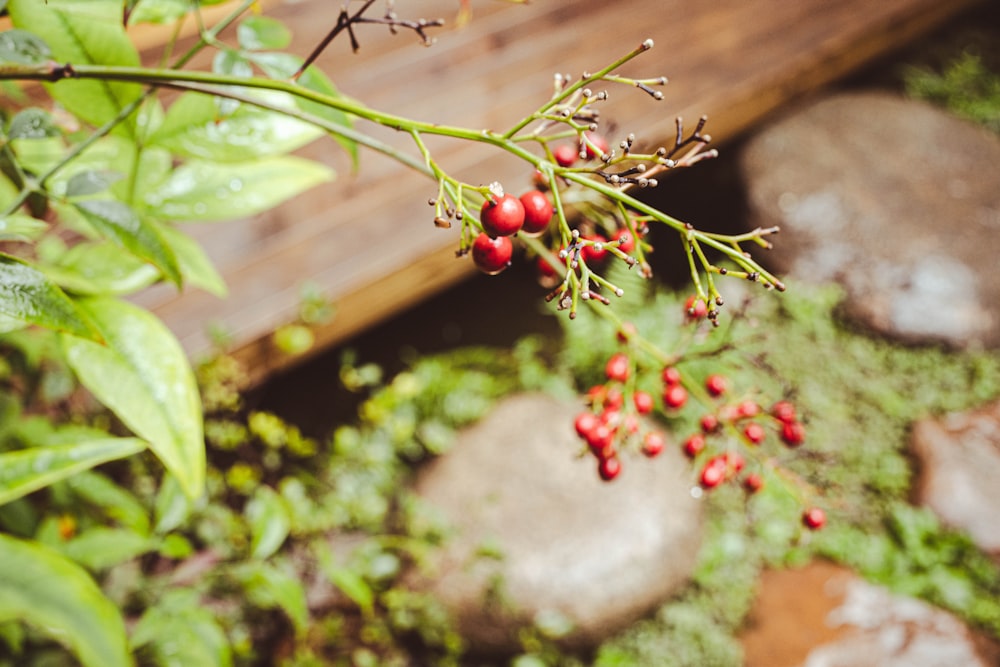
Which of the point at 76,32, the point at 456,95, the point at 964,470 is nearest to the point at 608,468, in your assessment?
the point at 76,32

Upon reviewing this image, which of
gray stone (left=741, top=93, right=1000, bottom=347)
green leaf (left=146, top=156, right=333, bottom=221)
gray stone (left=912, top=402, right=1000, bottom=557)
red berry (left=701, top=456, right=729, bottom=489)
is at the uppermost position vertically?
green leaf (left=146, top=156, right=333, bottom=221)

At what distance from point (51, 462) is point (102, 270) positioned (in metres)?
0.23

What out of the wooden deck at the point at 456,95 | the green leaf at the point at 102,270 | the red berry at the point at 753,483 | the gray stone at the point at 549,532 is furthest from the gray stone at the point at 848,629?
the green leaf at the point at 102,270

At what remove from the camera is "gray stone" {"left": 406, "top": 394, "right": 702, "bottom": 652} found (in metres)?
2.45

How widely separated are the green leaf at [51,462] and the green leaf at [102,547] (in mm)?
399

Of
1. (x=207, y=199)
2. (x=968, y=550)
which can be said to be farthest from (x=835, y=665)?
(x=207, y=199)

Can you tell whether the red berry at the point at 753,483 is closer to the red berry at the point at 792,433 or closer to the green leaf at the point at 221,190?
the red berry at the point at 792,433

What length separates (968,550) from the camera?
2.97 metres

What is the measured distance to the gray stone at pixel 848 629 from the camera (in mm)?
2674

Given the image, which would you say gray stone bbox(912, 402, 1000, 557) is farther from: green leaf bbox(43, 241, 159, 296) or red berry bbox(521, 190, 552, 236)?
green leaf bbox(43, 241, 159, 296)

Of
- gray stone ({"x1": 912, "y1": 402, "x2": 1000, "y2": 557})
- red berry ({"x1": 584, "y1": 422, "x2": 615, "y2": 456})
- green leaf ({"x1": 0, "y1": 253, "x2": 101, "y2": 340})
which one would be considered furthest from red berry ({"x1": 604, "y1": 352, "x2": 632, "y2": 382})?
gray stone ({"x1": 912, "y1": 402, "x2": 1000, "y2": 557})

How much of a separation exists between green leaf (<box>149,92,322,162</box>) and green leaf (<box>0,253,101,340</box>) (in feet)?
0.96

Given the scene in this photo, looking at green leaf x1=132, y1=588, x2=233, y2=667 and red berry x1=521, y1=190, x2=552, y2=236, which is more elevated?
red berry x1=521, y1=190, x2=552, y2=236

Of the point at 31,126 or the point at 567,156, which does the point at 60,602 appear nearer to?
the point at 31,126
